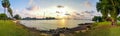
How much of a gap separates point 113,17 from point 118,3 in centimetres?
377

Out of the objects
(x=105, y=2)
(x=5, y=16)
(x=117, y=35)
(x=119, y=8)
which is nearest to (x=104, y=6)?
(x=105, y=2)

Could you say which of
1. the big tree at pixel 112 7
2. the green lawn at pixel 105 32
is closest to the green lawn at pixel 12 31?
the green lawn at pixel 105 32

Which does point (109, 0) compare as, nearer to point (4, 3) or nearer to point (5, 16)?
point (4, 3)

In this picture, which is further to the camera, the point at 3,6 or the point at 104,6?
the point at 3,6

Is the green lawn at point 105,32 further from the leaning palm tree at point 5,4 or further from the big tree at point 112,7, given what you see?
the leaning palm tree at point 5,4

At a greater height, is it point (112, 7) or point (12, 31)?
point (112, 7)

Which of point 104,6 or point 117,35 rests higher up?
point 104,6

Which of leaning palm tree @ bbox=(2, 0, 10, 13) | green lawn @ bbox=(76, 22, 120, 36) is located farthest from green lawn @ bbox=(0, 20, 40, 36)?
leaning palm tree @ bbox=(2, 0, 10, 13)

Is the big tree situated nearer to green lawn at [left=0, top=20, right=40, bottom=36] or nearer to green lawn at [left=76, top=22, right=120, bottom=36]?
green lawn at [left=76, top=22, right=120, bottom=36]

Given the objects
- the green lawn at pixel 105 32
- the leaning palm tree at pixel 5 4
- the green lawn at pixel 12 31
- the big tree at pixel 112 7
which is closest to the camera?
the green lawn at pixel 12 31

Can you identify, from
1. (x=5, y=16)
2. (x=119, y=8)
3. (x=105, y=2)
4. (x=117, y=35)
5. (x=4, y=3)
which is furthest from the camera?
(x=5, y=16)

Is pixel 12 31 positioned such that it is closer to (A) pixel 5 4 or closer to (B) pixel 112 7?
(B) pixel 112 7

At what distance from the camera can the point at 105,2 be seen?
81.9 metres

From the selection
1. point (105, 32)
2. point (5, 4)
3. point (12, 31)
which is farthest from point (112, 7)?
point (5, 4)
